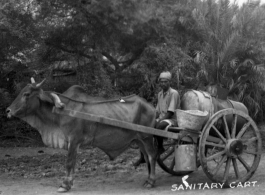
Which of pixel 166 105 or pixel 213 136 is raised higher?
pixel 166 105

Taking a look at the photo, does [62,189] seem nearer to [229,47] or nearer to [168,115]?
[168,115]

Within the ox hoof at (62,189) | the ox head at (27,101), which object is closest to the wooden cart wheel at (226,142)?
the ox hoof at (62,189)

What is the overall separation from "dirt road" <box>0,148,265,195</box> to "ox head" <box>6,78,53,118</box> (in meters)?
1.33

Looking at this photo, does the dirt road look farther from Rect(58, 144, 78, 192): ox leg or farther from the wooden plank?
the wooden plank

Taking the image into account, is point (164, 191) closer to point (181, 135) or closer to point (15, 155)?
point (181, 135)

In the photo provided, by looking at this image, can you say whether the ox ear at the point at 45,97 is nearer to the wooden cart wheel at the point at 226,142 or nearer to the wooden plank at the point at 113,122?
the wooden plank at the point at 113,122

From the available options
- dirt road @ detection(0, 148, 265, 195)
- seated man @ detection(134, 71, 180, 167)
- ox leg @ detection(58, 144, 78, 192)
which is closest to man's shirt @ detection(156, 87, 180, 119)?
seated man @ detection(134, 71, 180, 167)

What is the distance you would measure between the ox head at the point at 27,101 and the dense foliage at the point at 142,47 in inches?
148

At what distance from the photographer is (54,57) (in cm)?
1248

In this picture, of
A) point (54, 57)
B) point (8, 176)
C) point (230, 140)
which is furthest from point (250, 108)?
point (8, 176)

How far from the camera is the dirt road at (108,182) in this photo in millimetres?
6266

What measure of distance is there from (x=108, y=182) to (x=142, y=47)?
6471mm

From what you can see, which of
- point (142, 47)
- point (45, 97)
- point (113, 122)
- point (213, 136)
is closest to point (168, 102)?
point (213, 136)

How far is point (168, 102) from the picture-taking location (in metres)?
6.80
